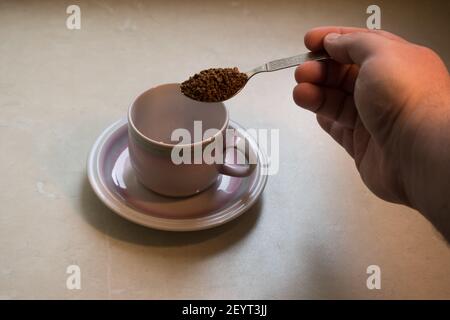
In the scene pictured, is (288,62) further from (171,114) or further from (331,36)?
(171,114)

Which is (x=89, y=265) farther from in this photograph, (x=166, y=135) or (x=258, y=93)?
(x=258, y=93)

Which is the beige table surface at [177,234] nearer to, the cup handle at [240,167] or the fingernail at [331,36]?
the cup handle at [240,167]

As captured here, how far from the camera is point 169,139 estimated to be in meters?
0.74

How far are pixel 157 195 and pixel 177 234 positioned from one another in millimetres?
57

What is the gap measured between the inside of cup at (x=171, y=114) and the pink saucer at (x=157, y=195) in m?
0.04

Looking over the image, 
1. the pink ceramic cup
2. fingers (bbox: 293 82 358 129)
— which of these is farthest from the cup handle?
fingers (bbox: 293 82 358 129)

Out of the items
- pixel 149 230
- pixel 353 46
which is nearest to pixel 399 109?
pixel 353 46

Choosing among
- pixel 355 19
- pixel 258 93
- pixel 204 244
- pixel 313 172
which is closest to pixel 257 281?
pixel 204 244

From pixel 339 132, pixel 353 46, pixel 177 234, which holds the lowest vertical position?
pixel 177 234

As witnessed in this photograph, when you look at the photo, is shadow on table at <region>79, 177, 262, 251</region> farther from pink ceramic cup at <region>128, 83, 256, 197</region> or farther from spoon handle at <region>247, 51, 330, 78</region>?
spoon handle at <region>247, 51, 330, 78</region>

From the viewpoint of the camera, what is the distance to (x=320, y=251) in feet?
2.10

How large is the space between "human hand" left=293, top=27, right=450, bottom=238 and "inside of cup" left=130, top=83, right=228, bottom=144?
13cm

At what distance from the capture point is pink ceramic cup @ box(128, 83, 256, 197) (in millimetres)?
598

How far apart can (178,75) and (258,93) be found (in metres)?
0.13
